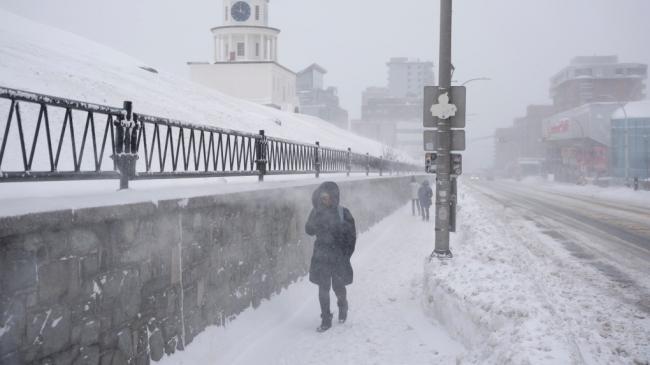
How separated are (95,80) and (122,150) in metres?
18.7

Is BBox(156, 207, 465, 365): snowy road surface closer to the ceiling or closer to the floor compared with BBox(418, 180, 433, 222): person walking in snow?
closer to the floor

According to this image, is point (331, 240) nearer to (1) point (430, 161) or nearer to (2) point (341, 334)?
(2) point (341, 334)

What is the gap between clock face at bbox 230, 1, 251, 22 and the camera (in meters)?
66.1

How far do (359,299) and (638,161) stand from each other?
57.8m

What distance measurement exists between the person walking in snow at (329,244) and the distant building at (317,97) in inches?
4290

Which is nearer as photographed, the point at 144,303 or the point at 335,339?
the point at 144,303

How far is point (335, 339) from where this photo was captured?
619cm

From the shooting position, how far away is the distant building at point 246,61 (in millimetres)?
64250

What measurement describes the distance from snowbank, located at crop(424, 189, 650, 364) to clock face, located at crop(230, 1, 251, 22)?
62.4 metres

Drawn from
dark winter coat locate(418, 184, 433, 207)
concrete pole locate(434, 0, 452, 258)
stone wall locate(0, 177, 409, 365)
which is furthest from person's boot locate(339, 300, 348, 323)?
dark winter coat locate(418, 184, 433, 207)

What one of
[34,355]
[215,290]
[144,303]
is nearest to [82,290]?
[34,355]

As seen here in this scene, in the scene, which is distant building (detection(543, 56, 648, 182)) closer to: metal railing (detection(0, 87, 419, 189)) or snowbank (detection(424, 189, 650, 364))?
metal railing (detection(0, 87, 419, 189))

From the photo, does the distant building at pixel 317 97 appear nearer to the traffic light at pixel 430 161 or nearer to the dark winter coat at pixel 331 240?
the traffic light at pixel 430 161

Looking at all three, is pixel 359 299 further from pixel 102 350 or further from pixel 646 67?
pixel 646 67
